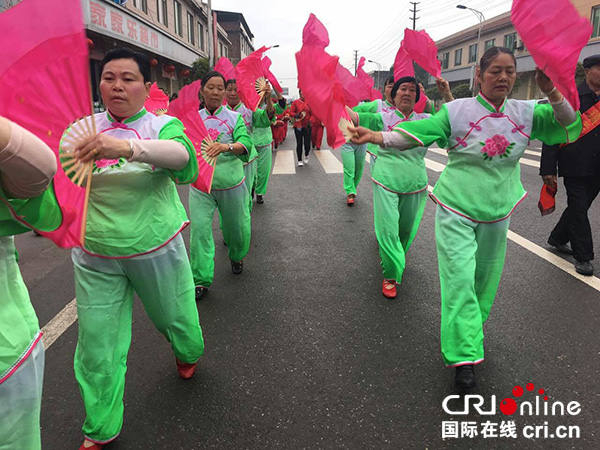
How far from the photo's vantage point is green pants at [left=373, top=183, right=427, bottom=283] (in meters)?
3.91

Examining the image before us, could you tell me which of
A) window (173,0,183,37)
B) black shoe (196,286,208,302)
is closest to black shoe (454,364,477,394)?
black shoe (196,286,208,302)

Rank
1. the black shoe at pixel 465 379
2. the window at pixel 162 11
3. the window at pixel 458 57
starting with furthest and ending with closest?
the window at pixel 458 57 → the window at pixel 162 11 → the black shoe at pixel 465 379

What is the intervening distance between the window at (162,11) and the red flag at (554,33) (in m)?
21.8

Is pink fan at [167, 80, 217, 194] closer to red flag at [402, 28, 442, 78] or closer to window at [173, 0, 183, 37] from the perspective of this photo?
red flag at [402, 28, 442, 78]

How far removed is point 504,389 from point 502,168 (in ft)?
4.19

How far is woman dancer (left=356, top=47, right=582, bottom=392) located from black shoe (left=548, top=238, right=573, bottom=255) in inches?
97.5

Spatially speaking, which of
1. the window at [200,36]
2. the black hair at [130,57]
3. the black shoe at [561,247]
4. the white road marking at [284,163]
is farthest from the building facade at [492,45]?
the black hair at [130,57]

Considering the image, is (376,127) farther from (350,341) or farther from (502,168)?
(350,341)

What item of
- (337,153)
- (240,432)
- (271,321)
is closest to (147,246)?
(240,432)

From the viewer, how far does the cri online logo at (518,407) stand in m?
2.32

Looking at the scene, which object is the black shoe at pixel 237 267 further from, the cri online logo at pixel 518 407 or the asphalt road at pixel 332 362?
the cri online logo at pixel 518 407

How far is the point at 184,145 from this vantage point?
204cm

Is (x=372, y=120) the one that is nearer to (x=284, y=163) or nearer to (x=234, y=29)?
(x=284, y=163)

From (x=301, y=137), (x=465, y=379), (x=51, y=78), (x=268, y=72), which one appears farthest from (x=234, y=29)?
(x=51, y=78)
